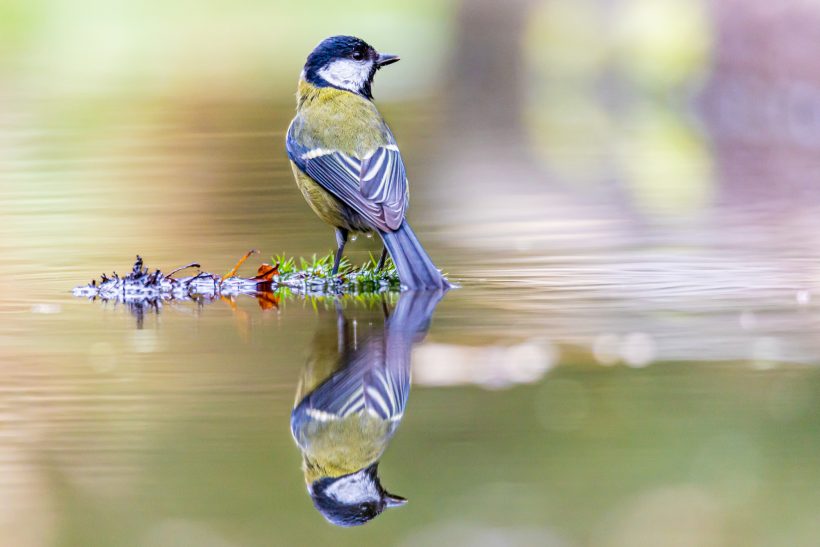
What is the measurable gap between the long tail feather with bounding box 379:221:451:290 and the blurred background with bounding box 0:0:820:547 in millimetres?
328

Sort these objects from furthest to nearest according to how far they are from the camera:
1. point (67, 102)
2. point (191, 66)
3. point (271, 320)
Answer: point (191, 66) < point (67, 102) < point (271, 320)

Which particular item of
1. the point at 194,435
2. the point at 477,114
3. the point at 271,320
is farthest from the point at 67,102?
the point at 194,435

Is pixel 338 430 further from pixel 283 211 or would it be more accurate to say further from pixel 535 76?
pixel 535 76

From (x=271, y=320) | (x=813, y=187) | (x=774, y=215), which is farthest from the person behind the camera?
(x=813, y=187)

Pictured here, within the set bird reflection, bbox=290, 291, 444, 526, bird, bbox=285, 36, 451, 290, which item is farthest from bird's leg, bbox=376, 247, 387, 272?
bird reflection, bbox=290, 291, 444, 526

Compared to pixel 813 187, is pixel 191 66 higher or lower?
lower

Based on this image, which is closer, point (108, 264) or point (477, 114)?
point (108, 264)

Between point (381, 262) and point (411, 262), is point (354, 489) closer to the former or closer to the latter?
point (411, 262)

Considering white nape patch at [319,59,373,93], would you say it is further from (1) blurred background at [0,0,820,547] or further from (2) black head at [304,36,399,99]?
(1) blurred background at [0,0,820,547]

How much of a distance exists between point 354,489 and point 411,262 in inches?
118

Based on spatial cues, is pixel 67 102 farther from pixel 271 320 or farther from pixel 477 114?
pixel 271 320

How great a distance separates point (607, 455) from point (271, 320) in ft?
7.98

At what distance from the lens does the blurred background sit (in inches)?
151

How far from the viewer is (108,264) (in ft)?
26.7
